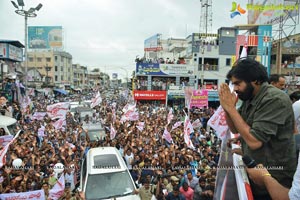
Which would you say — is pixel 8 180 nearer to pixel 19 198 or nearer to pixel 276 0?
pixel 19 198

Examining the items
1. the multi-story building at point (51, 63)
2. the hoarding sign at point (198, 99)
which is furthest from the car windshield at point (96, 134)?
the multi-story building at point (51, 63)

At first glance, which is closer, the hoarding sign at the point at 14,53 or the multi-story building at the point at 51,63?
the hoarding sign at the point at 14,53

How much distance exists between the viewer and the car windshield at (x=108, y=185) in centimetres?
685

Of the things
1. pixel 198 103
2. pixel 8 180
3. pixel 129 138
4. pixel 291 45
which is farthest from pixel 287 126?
pixel 291 45

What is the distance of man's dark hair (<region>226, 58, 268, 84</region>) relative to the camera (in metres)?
2.13

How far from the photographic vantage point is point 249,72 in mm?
2123

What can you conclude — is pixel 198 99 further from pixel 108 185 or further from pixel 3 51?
pixel 3 51

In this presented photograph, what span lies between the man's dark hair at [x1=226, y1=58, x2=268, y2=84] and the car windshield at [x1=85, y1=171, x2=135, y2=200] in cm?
547

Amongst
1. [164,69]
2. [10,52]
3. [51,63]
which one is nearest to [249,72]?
[164,69]

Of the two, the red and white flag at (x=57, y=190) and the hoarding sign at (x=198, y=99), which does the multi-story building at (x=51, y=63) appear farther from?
the red and white flag at (x=57, y=190)

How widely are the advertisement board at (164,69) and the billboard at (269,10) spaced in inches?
379

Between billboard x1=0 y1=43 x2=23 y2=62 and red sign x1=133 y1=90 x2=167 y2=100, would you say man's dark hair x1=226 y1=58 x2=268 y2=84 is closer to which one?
red sign x1=133 y1=90 x2=167 y2=100

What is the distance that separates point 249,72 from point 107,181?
5.79 meters

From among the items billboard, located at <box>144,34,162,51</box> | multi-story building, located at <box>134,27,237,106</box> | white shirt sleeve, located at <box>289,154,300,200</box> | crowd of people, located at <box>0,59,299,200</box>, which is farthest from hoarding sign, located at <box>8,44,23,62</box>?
white shirt sleeve, located at <box>289,154,300,200</box>
